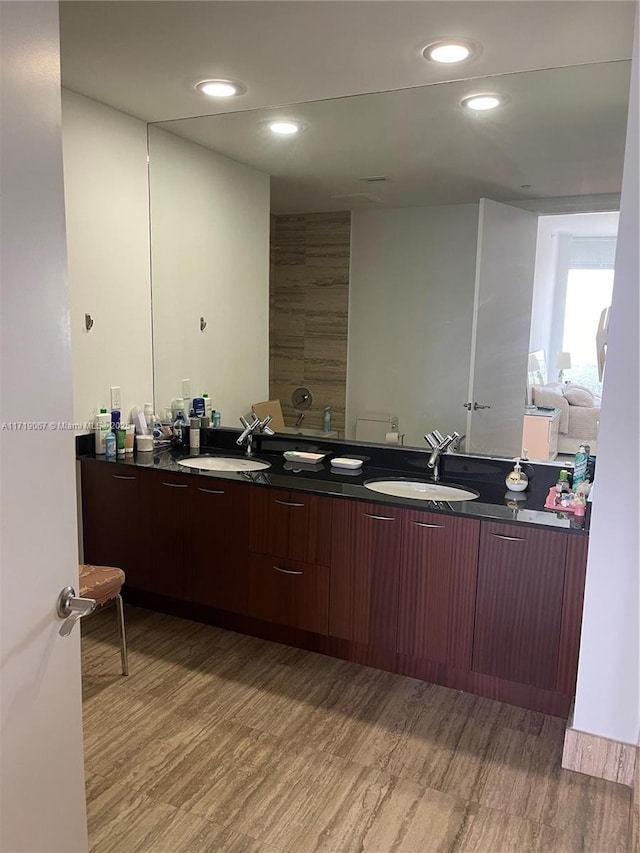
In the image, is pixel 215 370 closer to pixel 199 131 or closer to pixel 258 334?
pixel 258 334

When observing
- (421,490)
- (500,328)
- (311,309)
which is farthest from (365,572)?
(311,309)

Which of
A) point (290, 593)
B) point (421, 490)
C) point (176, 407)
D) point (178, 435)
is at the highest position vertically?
point (176, 407)

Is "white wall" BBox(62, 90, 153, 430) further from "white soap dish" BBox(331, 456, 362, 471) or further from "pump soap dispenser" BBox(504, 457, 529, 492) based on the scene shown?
"pump soap dispenser" BBox(504, 457, 529, 492)

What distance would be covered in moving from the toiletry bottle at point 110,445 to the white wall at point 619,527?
83.5 inches

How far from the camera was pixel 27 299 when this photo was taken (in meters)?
1.14

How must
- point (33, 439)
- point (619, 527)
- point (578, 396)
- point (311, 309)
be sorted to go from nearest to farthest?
1. point (33, 439)
2. point (619, 527)
3. point (578, 396)
4. point (311, 309)

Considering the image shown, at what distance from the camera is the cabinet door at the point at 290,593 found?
8.46 ft

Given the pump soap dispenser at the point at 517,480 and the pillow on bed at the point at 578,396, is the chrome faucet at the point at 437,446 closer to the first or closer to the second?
the pump soap dispenser at the point at 517,480

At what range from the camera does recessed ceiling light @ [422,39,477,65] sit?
6.84 feet

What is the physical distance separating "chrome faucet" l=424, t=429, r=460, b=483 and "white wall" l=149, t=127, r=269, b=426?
2.99 feet

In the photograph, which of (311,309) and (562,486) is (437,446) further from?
(311,309)

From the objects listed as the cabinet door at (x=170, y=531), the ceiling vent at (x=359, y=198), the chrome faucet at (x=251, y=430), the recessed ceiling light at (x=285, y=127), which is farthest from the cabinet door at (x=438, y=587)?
the recessed ceiling light at (x=285, y=127)

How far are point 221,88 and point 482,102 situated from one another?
1023 mm

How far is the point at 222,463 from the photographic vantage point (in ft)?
10.5
